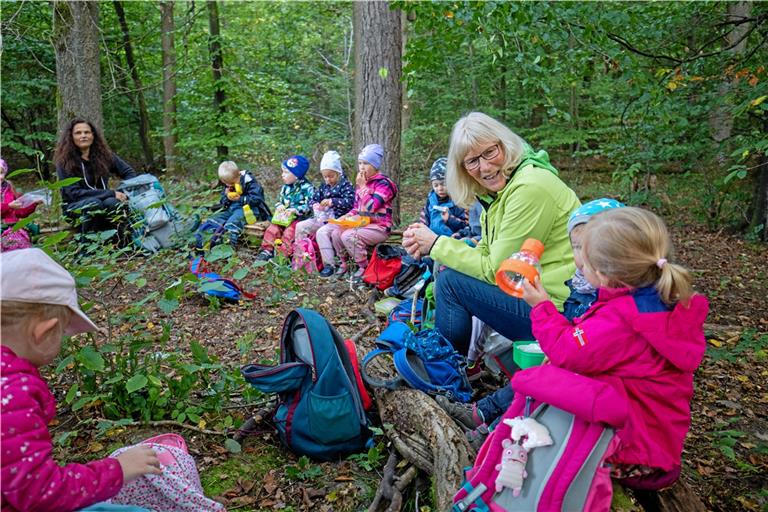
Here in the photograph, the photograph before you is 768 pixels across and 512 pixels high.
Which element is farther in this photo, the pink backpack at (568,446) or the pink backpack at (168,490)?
the pink backpack at (168,490)

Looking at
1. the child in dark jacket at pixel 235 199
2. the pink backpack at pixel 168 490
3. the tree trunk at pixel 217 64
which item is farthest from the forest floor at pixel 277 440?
the tree trunk at pixel 217 64

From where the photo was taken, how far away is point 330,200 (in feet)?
20.0

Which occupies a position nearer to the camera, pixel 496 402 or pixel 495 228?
pixel 496 402

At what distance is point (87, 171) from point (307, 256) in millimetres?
2910

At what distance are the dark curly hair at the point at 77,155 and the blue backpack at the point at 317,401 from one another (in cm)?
470

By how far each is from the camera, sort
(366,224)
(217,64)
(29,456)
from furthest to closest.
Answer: (217,64) → (366,224) → (29,456)

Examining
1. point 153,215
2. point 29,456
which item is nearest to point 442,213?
point 153,215

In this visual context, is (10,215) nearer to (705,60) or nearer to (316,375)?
(316,375)

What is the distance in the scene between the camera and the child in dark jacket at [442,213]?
491cm

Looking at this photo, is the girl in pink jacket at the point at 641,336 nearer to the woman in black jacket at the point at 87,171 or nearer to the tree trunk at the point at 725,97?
the tree trunk at the point at 725,97

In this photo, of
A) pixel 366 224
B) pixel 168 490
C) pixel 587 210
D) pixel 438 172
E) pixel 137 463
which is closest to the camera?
pixel 137 463

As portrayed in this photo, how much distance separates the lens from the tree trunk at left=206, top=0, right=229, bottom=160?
11.7 meters

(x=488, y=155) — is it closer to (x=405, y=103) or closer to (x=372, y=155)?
(x=372, y=155)

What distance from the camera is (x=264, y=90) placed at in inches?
480
